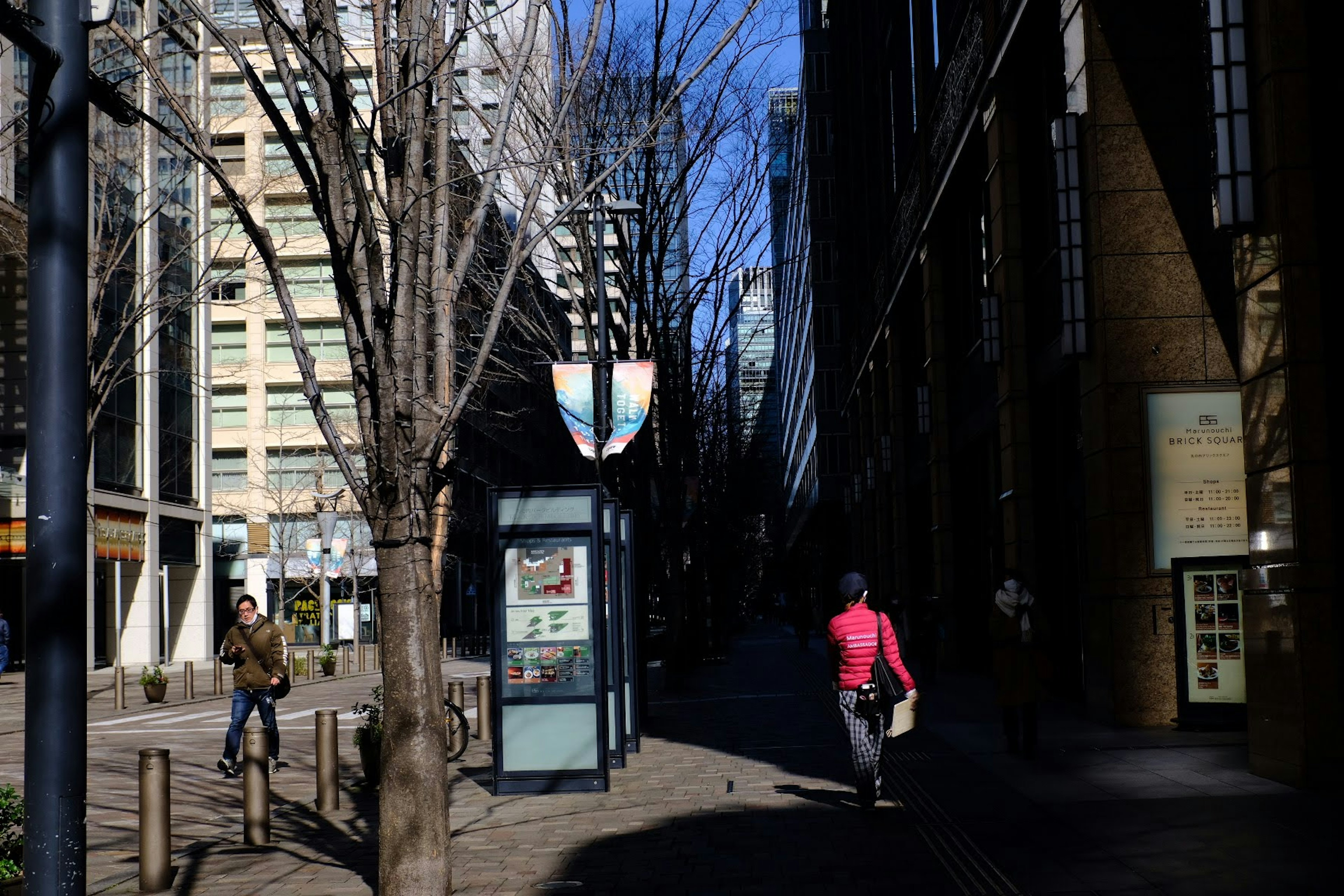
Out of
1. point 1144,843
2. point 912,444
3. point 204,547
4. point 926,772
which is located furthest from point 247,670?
point 204,547

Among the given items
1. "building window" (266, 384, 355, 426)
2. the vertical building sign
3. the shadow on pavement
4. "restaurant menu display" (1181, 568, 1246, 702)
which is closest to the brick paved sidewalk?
the shadow on pavement

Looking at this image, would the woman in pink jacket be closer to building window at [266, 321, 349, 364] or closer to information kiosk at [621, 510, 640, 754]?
information kiosk at [621, 510, 640, 754]

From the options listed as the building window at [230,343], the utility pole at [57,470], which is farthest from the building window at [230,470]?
the utility pole at [57,470]

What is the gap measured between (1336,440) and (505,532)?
665 cm

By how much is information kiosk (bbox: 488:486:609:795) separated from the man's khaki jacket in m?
3.37

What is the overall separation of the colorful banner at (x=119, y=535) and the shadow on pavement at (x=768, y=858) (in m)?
30.3

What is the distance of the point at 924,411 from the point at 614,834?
21423 mm

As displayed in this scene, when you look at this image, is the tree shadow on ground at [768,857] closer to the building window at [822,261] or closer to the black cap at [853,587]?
the black cap at [853,587]

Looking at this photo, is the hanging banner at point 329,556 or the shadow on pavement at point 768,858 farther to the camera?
the hanging banner at point 329,556

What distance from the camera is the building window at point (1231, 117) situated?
1096 centimetres

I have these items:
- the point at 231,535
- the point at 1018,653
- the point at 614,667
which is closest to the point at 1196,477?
the point at 1018,653

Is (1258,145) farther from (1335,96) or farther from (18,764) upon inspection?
(18,764)

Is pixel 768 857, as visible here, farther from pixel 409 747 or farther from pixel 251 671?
pixel 251 671

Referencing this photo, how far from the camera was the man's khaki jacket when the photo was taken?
1448 centimetres
